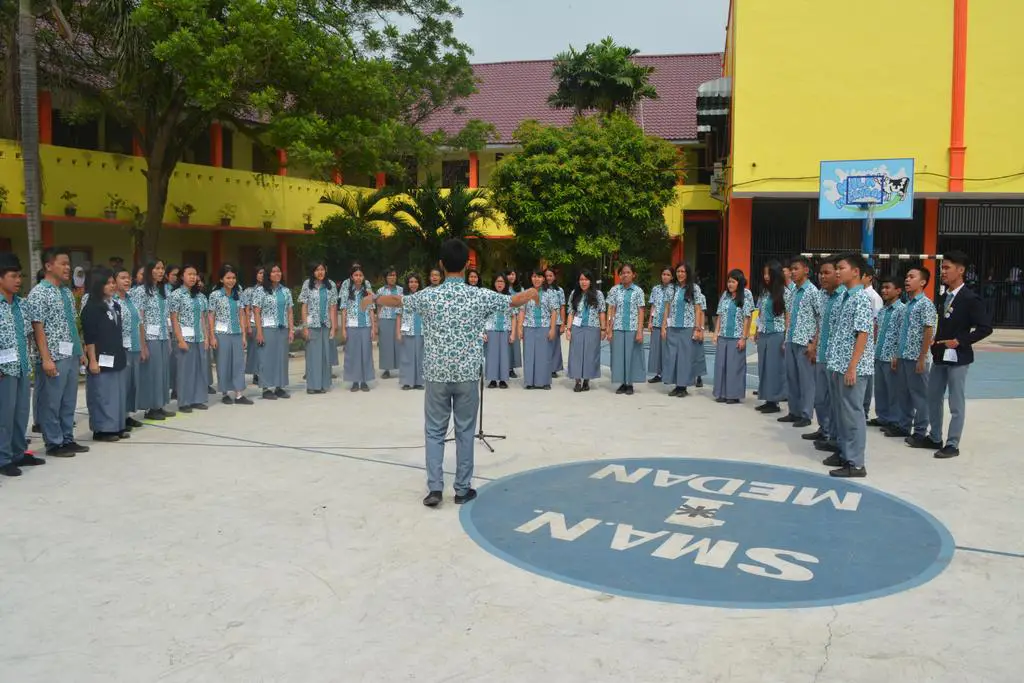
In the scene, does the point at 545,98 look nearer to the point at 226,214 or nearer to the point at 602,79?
the point at 602,79

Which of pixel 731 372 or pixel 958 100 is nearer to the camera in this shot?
pixel 731 372

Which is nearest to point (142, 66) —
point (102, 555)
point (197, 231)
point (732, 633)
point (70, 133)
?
point (70, 133)

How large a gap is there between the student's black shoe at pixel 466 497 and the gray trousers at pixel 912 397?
435cm

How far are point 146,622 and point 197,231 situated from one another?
20053mm

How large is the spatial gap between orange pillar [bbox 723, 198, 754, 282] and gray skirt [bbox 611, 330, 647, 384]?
936 cm

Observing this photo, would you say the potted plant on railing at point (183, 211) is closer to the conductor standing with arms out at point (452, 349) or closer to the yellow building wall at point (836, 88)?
the yellow building wall at point (836, 88)

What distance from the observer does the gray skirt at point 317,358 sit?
10781 millimetres

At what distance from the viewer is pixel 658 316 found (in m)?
11.0

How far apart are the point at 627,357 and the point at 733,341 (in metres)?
1.33

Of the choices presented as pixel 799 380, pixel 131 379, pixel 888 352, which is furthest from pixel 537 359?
pixel 131 379

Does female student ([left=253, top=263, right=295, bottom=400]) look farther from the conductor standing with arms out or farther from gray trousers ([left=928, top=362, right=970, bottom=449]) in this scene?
gray trousers ([left=928, top=362, right=970, bottom=449])

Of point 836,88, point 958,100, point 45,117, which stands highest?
point 836,88

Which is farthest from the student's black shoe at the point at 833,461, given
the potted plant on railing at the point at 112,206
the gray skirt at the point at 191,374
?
the potted plant on railing at the point at 112,206

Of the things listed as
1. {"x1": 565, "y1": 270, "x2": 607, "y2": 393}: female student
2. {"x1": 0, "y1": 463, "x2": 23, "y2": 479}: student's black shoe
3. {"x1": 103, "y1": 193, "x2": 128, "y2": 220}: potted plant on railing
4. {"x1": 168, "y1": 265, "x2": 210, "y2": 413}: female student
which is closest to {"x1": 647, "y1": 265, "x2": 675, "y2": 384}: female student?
{"x1": 565, "y1": 270, "x2": 607, "y2": 393}: female student
